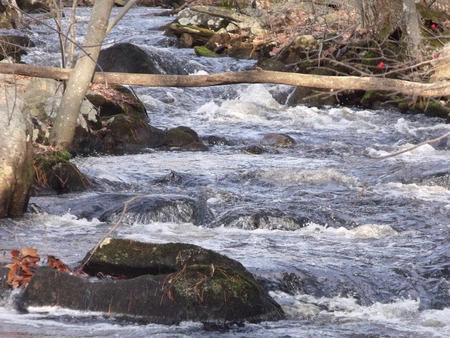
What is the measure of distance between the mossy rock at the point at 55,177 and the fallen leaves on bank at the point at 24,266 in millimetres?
3860

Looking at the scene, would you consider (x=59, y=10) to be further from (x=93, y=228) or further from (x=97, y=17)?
(x=93, y=228)

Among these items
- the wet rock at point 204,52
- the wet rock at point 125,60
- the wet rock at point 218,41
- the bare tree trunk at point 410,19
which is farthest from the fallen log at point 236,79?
the wet rock at point 218,41

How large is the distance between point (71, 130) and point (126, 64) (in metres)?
8.28

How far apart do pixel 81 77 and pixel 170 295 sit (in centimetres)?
581

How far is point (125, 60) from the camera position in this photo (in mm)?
19594

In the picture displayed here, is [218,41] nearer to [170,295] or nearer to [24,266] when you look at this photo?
[24,266]

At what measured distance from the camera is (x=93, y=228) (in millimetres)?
8656

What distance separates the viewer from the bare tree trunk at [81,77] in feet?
35.1

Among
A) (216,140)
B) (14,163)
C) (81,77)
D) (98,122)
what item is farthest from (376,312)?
(216,140)

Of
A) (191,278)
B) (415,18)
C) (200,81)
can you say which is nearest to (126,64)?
(415,18)

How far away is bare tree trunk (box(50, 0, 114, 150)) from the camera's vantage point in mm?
10711

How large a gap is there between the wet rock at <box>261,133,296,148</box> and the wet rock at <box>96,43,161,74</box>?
5.58 metres

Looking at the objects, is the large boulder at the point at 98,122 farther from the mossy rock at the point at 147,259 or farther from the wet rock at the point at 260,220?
the mossy rock at the point at 147,259

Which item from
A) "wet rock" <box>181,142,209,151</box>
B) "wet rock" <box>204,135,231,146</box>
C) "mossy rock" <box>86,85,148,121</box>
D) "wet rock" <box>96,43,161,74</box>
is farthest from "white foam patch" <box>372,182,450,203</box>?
"wet rock" <box>96,43,161,74</box>
